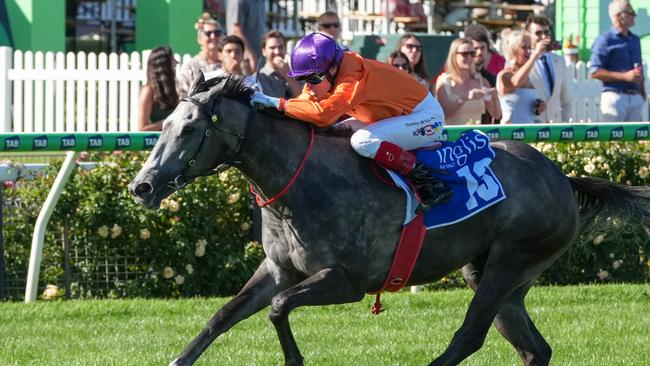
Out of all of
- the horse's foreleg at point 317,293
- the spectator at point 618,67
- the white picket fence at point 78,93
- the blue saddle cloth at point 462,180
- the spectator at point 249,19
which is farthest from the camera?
the white picket fence at point 78,93

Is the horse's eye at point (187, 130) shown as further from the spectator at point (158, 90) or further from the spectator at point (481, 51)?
the spectator at point (481, 51)

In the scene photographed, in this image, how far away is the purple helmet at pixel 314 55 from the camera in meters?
6.15

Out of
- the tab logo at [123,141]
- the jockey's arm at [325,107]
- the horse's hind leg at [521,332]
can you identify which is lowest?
the horse's hind leg at [521,332]

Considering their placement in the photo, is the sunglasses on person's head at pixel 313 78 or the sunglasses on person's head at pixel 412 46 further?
the sunglasses on person's head at pixel 412 46

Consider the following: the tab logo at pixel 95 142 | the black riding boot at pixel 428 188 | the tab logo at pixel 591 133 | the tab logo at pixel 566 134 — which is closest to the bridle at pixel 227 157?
the black riding boot at pixel 428 188

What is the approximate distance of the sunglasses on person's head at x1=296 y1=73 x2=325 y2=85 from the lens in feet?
20.4

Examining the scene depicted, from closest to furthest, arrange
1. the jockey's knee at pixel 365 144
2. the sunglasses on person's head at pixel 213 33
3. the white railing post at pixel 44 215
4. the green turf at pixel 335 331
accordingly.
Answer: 1. the jockey's knee at pixel 365 144
2. the green turf at pixel 335 331
3. the white railing post at pixel 44 215
4. the sunglasses on person's head at pixel 213 33

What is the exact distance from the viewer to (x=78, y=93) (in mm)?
14992

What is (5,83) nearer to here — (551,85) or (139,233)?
(551,85)

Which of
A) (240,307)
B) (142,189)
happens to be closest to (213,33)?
(240,307)

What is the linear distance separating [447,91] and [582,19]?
31.7 feet

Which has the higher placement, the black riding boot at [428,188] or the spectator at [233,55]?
the spectator at [233,55]

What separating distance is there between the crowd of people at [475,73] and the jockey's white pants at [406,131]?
3132 mm

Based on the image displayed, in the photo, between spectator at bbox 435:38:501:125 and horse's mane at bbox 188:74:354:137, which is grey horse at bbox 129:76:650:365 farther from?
spectator at bbox 435:38:501:125
